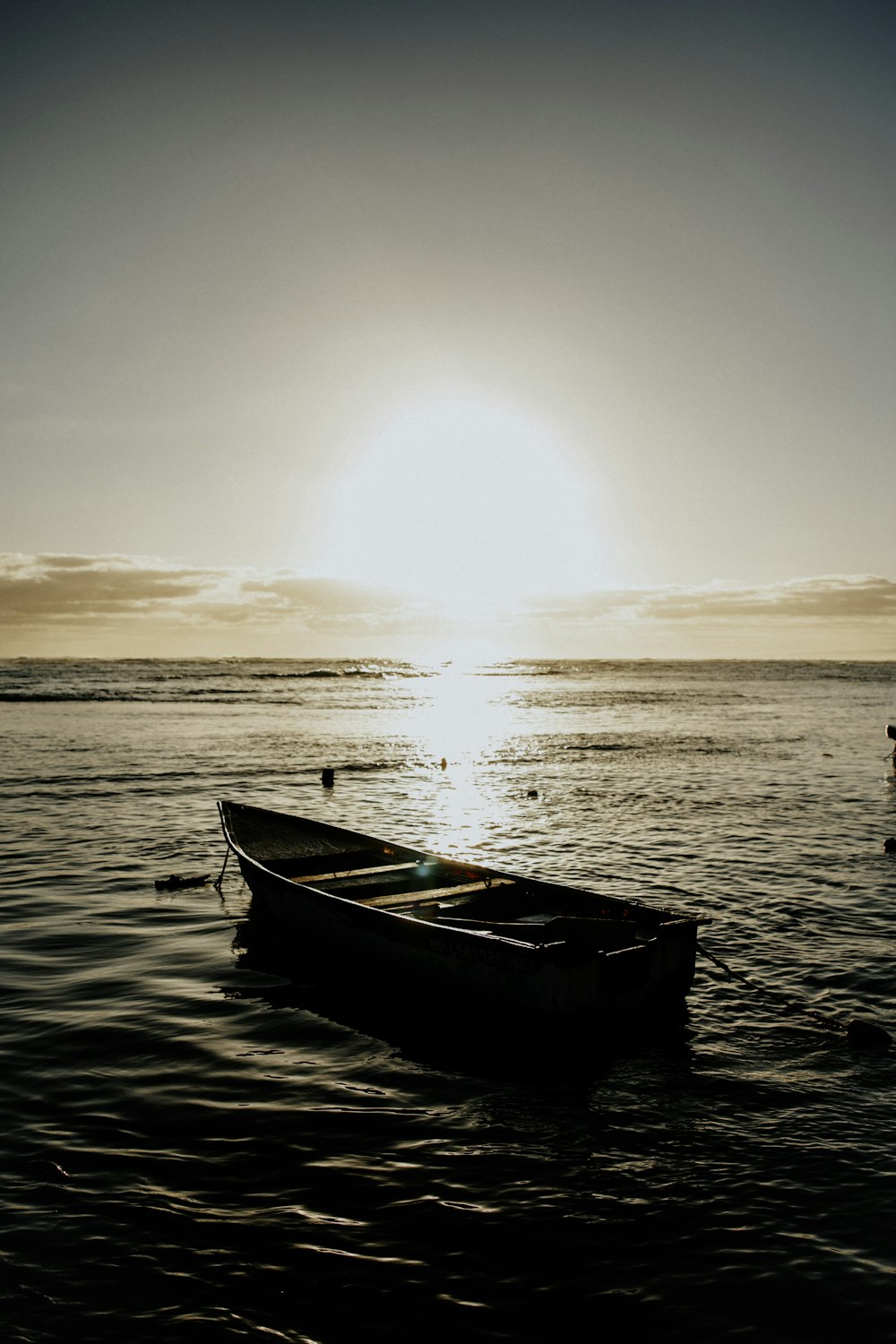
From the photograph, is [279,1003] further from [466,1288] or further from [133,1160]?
[466,1288]

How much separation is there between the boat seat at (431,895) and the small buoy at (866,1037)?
17.5 ft

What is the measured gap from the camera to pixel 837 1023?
11.3m

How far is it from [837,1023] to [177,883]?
12.6 m

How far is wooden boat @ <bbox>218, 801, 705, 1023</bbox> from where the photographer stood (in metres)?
10.5

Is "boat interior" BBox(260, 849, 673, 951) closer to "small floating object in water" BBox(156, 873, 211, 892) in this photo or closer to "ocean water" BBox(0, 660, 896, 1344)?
"ocean water" BBox(0, 660, 896, 1344)

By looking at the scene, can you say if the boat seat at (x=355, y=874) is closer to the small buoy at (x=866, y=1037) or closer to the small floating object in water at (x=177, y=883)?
the small floating object in water at (x=177, y=883)

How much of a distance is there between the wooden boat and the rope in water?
905mm

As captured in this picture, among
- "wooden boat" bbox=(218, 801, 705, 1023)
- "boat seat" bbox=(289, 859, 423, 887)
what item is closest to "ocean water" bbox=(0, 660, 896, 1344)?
"wooden boat" bbox=(218, 801, 705, 1023)

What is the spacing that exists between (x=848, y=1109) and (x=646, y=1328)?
4.04 meters

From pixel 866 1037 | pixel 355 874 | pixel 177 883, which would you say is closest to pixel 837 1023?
pixel 866 1037

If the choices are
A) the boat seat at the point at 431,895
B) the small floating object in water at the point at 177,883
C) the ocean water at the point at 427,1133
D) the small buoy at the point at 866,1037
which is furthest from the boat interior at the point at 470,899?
the small floating object in water at the point at 177,883

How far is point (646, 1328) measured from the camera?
6.23 m

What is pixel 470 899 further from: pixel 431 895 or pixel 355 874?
pixel 355 874

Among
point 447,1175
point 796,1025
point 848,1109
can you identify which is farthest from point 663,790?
point 447,1175
